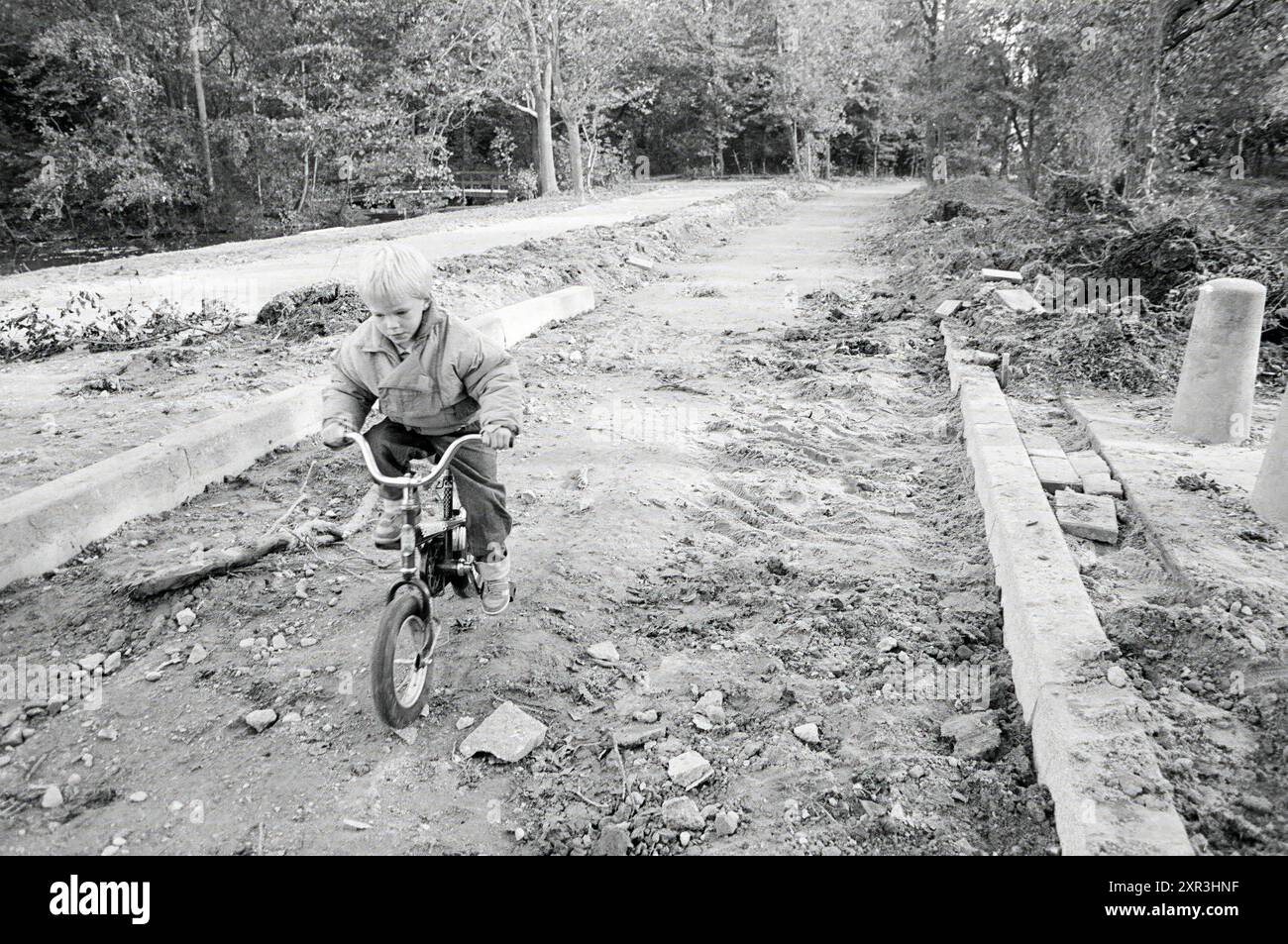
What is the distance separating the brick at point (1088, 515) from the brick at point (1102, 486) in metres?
0.18

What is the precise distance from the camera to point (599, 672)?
3.60 metres

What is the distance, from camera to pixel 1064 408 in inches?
258

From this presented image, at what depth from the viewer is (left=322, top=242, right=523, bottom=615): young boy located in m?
3.08

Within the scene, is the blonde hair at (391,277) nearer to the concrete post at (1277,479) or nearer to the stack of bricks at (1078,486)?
the stack of bricks at (1078,486)

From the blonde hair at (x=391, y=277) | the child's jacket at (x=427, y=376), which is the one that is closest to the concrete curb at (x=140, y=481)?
the child's jacket at (x=427, y=376)

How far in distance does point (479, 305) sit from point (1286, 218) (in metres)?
11.4

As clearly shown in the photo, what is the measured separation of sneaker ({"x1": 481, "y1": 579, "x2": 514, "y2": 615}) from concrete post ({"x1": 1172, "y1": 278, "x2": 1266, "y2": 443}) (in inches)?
184

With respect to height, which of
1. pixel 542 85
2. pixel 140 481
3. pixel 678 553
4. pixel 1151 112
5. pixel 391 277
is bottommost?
pixel 678 553

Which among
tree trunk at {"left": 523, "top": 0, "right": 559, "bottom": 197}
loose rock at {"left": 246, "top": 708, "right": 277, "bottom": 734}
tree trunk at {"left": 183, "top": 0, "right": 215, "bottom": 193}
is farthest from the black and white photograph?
tree trunk at {"left": 523, "top": 0, "right": 559, "bottom": 197}

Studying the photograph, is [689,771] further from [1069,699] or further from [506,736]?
[1069,699]

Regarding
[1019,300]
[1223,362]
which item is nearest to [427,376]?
[1223,362]

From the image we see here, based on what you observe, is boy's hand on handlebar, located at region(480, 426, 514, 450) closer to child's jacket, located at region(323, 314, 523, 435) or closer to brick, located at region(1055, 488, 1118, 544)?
child's jacket, located at region(323, 314, 523, 435)

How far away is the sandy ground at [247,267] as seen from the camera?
1020cm

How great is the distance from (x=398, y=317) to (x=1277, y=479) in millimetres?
4304
